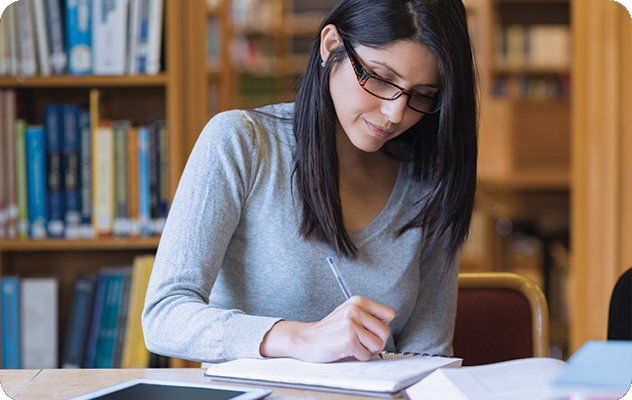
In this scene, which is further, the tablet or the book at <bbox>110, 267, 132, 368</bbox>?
the book at <bbox>110, 267, 132, 368</bbox>

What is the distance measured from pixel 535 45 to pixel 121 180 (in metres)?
3.59

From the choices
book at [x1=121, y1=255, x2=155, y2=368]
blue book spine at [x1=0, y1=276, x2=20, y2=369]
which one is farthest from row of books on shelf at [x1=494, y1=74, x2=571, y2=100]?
blue book spine at [x1=0, y1=276, x2=20, y2=369]

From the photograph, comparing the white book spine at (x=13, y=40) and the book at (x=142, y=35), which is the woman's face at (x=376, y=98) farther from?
the white book spine at (x=13, y=40)

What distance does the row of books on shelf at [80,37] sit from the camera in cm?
169

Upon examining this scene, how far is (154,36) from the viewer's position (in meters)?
1.72

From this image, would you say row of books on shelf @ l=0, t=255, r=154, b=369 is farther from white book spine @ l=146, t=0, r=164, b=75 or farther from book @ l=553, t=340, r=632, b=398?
book @ l=553, t=340, r=632, b=398

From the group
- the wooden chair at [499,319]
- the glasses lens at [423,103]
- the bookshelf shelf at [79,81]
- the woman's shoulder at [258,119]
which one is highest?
the bookshelf shelf at [79,81]

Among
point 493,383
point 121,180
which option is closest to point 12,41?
point 121,180

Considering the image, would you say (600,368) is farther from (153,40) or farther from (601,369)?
(153,40)

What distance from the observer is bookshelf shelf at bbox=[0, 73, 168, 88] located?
1.70 m

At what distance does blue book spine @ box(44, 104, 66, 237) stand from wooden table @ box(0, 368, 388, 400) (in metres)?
1.00

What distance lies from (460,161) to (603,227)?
4.18ft

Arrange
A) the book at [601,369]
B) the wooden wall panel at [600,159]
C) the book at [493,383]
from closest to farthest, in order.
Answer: the book at [601,369], the book at [493,383], the wooden wall panel at [600,159]

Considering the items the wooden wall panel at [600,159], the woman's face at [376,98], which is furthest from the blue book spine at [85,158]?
the wooden wall panel at [600,159]
